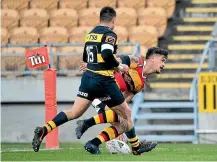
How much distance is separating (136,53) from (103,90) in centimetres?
784

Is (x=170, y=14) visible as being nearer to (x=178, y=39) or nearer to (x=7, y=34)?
(x=178, y=39)

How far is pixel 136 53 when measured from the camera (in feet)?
68.4

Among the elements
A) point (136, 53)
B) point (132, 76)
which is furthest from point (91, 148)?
point (136, 53)

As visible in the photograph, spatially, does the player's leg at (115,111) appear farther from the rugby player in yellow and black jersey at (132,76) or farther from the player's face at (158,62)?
the player's face at (158,62)

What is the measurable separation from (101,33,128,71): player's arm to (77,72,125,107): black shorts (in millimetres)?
315

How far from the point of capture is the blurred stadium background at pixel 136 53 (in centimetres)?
2092

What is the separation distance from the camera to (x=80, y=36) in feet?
75.8

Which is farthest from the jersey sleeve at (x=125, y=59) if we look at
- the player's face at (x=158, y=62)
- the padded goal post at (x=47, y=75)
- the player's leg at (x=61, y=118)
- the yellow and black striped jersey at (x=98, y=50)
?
the padded goal post at (x=47, y=75)

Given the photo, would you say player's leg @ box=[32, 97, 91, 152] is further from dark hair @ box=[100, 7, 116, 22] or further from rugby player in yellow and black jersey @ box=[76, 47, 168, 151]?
dark hair @ box=[100, 7, 116, 22]

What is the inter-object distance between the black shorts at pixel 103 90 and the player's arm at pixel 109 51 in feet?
1.03

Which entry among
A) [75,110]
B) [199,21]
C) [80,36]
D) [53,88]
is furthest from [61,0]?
[75,110]

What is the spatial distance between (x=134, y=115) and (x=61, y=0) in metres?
4.94

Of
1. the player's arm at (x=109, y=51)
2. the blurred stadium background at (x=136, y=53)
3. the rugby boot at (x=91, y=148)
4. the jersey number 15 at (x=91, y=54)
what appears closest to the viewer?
the player's arm at (x=109, y=51)

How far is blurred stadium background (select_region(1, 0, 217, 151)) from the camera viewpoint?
20.9 m
